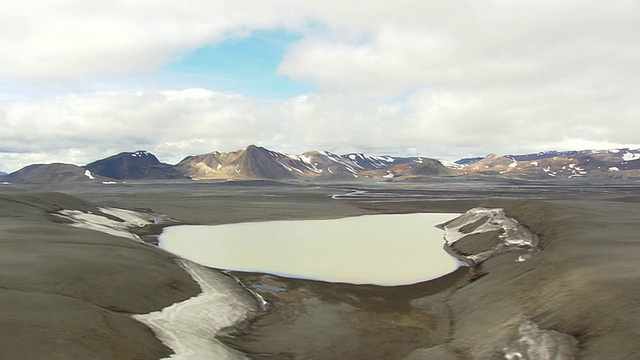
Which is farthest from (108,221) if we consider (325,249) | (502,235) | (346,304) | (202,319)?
(502,235)

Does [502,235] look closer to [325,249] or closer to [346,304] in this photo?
[325,249]

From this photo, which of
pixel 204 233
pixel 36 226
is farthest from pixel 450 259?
pixel 36 226

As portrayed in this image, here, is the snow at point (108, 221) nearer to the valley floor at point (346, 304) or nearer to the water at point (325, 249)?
the water at point (325, 249)

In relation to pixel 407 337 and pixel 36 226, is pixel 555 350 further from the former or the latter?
pixel 36 226

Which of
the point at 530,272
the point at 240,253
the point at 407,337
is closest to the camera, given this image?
the point at 407,337

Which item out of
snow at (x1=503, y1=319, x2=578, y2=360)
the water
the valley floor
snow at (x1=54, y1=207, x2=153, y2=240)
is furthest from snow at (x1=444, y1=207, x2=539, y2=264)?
snow at (x1=54, y1=207, x2=153, y2=240)

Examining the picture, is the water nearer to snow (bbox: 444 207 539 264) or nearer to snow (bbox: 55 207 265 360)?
snow (bbox: 444 207 539 264)
